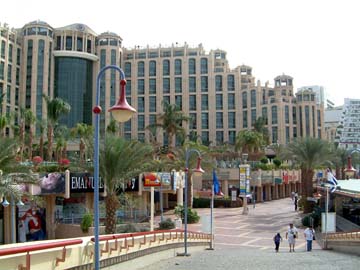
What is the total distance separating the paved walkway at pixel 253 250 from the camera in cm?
1520

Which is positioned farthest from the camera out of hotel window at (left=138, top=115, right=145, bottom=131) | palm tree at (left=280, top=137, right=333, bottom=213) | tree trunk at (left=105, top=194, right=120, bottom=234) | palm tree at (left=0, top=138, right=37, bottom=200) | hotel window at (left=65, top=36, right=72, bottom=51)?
hotel window at (left=138, top=115, right=145, bottom=131)

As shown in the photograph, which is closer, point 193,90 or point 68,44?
point 68,44

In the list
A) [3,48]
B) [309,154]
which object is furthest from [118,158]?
[3,48]

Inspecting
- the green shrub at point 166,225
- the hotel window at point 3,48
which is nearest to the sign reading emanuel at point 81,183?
the green shrub at point 166,225

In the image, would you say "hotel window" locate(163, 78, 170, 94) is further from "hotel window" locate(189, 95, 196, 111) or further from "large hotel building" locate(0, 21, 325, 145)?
"hotel window" locate(189, 95, 196, 111)

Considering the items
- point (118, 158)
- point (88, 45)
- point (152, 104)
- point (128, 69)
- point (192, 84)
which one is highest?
point (88, 45)

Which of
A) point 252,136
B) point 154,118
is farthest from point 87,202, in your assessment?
point 154,118

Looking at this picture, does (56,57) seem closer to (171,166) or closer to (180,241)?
(171,166)

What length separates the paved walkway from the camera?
49.9ft

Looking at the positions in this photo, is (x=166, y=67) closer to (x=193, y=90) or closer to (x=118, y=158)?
(x=193, y=90)

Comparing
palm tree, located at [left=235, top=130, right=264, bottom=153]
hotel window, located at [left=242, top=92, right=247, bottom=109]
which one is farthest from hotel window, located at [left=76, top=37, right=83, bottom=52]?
palm tree, located at [left=235, top=130, right=264, bottom=153]

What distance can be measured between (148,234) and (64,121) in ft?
232

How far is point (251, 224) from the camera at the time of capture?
123 feet

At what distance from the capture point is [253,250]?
23.6m
